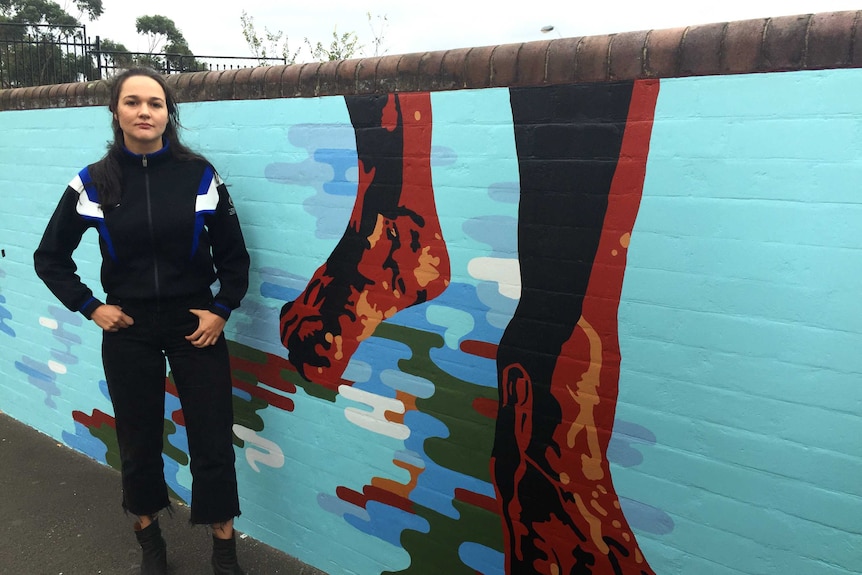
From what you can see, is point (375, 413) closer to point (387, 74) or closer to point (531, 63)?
point (387, 74)

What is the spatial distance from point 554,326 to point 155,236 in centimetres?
149

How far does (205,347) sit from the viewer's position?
261 cm

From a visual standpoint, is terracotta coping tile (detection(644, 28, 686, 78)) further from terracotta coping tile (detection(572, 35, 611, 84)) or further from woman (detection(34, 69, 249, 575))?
woman (detection(34, 69, 249, 575))

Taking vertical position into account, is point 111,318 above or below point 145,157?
below

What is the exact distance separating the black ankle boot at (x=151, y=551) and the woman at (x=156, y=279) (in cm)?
14

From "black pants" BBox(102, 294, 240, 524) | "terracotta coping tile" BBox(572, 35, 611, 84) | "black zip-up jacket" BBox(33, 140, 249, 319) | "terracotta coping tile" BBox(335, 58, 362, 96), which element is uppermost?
"terracotta coping tile" BBox(572, 35, 611, 84)

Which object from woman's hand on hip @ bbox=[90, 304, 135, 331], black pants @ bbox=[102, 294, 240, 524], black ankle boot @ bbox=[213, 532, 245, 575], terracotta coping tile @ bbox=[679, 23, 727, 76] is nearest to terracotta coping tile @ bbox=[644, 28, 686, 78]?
terracotta coping tile @ bbox=[679, 23, 727, 76]

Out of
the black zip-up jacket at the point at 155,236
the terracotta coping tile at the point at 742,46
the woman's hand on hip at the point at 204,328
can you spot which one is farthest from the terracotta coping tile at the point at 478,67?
the woman's hand on hip at the point at 204,328

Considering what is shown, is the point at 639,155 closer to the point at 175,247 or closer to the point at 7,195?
the point at 175,247

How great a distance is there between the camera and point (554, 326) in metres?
2.05

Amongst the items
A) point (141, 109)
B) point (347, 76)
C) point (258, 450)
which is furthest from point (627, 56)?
point (258, 450)

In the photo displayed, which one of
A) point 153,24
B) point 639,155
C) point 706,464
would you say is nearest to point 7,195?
point 639,155

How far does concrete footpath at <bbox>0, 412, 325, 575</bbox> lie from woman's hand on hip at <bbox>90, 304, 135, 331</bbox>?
3.62ft

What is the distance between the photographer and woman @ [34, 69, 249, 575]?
2449mm
